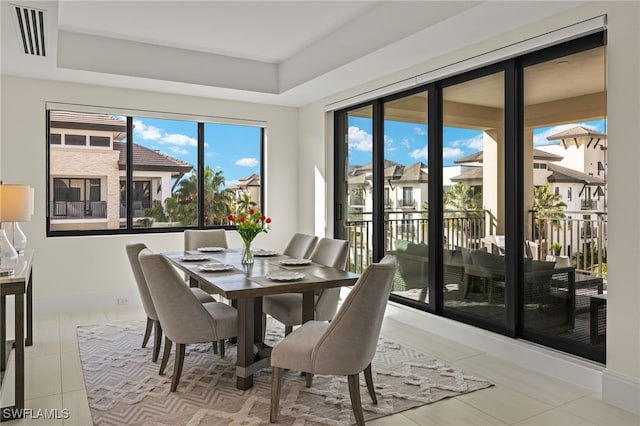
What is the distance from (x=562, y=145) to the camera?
10.9 feet

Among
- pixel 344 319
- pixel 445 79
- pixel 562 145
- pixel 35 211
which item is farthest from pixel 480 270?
pixel 35 211

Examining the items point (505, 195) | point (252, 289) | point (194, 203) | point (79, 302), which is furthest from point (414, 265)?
point (79, 302)

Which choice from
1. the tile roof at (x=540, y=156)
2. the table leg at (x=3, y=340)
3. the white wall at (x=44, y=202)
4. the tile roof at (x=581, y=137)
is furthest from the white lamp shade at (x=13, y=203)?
the tile roof at (x=581, y=137)

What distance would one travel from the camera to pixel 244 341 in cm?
298

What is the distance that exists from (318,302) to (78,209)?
328cm

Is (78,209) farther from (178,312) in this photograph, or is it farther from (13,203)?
(178,312)

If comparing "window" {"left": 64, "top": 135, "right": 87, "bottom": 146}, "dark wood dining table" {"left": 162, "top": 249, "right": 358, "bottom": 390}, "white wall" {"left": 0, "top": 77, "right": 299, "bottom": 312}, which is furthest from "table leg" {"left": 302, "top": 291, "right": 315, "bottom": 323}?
"window" {"left": 64, "top": 135, "right": 87, "bottom": 146}

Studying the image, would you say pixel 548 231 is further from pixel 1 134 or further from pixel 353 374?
pixel 1 134

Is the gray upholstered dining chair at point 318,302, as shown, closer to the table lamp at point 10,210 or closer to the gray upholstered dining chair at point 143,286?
the gray upholstered dining chair at point 143,286

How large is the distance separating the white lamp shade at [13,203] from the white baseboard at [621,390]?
12.9 ft

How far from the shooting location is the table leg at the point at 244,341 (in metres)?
2.97

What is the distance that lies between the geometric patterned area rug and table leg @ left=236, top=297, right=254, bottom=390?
7cm

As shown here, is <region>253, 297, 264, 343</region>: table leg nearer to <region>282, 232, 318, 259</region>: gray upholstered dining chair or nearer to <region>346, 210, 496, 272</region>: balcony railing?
<region>282, 232, 318, 259</region>: gray upholstered dining chair

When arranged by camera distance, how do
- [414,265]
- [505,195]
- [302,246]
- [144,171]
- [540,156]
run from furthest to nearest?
[144,171], [414,265], [302,246], [505,195], [540,156]
